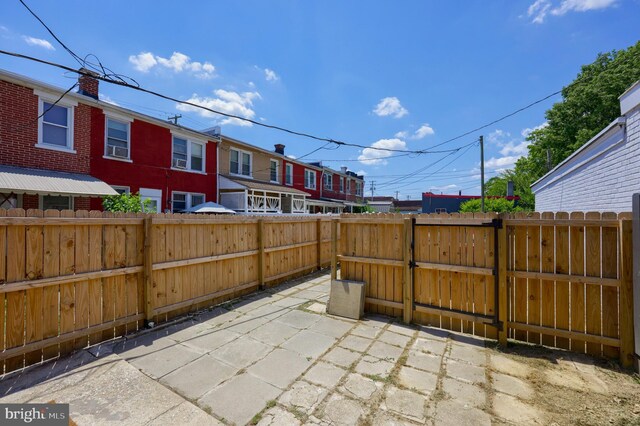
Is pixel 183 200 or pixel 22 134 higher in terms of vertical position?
pixel 22 134

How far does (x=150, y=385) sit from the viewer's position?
9.21 ft

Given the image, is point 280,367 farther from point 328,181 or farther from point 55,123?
point 328,181

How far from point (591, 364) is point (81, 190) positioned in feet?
42.1

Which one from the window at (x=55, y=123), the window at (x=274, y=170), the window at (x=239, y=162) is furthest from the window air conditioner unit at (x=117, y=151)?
the window at (x=274, y=170)

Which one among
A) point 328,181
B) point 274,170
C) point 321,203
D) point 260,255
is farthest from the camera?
point 328,181

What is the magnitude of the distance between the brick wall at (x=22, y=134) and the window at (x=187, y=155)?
4.42 metres

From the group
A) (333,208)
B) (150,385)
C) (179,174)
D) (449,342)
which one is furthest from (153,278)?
(333,208)

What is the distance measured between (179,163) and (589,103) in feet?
94.4

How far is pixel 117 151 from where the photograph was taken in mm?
11703

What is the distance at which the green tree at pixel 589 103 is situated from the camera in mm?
18906

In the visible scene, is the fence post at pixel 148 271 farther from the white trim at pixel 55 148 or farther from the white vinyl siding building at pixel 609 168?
the white trim at pixel 55 148

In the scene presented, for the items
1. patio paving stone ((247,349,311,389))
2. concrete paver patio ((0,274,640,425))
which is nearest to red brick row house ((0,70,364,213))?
concrete paver patio ((0,274,640,425))

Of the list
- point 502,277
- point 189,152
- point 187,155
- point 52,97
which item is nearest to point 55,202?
point 52,97

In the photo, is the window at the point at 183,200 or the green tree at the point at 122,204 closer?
the green tree at the point at 122,204
